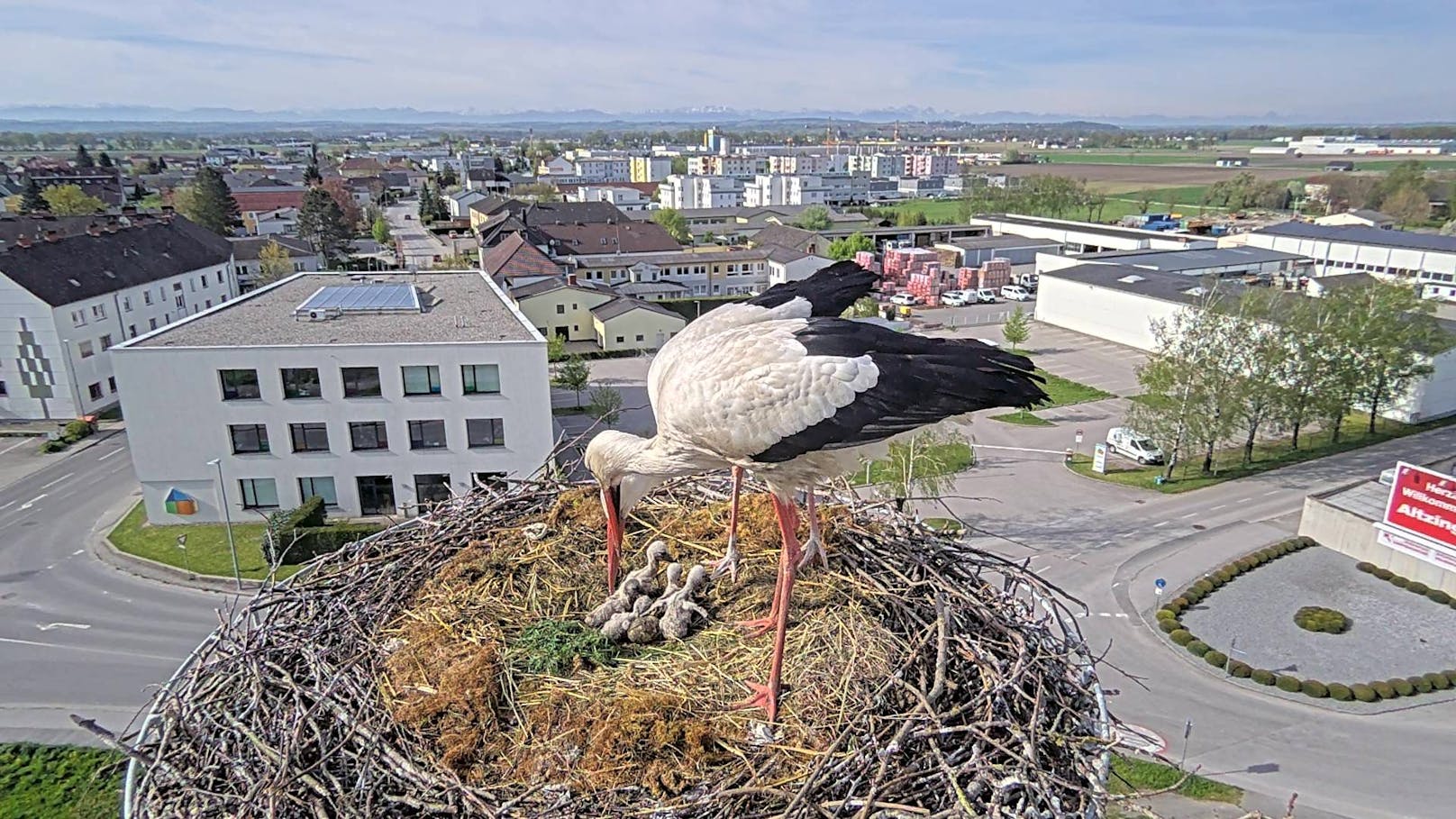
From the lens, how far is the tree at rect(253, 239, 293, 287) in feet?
143

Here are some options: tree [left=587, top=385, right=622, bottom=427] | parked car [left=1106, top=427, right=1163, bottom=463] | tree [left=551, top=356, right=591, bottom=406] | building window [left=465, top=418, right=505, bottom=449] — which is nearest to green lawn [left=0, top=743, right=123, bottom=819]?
building window [left=465, top=418, right=505, bottom=449]

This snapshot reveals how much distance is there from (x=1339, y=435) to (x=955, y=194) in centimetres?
8305

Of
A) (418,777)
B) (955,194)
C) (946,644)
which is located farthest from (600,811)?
(955,194)

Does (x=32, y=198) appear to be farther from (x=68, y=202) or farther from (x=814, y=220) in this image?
(x=814, y=220)

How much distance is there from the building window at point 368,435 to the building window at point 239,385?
6.92ft

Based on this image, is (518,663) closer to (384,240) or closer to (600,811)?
(600,811)

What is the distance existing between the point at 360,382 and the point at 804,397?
633 inches

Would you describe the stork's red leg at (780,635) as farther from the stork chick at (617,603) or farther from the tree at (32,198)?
the tree at (32,198)

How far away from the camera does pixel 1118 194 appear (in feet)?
329

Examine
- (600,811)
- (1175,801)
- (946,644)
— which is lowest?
(1175,801)

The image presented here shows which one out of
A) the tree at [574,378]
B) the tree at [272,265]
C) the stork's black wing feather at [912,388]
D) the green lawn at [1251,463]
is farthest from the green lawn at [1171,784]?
the tree at [272,265]

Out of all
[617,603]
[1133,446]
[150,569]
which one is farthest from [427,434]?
[1133,446]

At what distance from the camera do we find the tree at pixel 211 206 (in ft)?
188

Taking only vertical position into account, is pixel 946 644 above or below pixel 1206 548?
above
